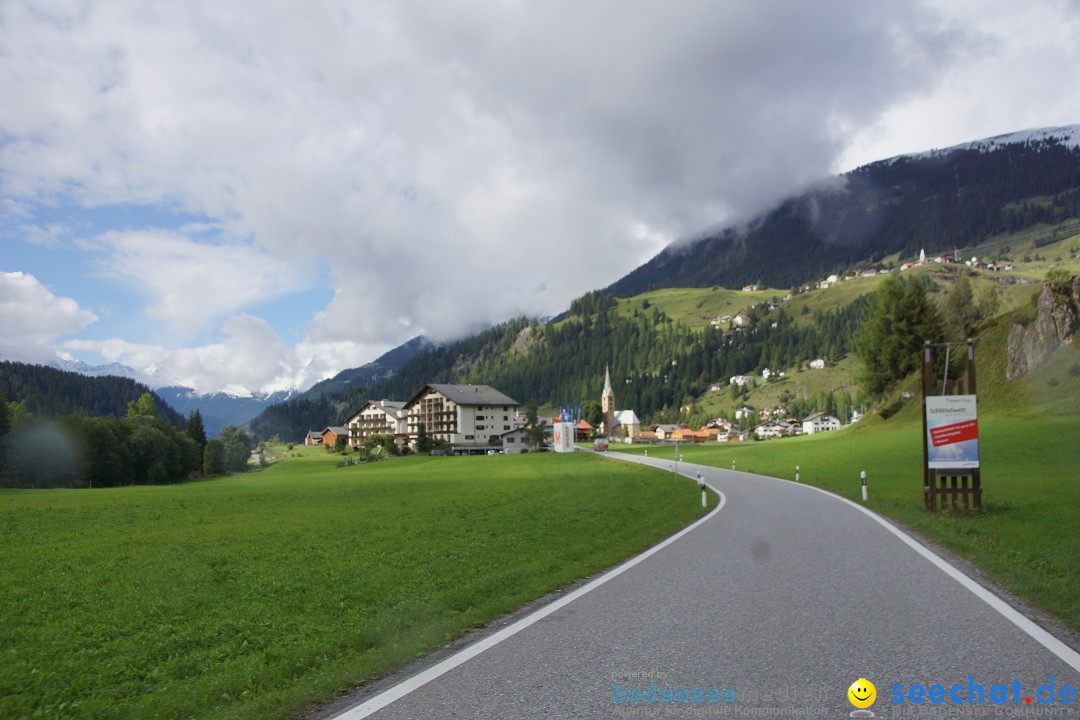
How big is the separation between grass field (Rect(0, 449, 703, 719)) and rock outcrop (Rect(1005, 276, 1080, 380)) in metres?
58.6

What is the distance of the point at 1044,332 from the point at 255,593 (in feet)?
253

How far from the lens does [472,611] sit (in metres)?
9.57

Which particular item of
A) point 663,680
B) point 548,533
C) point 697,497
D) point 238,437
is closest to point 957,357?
point 697,497

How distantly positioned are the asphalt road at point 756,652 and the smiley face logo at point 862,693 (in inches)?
2.7

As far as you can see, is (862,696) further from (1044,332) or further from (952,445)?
(1044,332)

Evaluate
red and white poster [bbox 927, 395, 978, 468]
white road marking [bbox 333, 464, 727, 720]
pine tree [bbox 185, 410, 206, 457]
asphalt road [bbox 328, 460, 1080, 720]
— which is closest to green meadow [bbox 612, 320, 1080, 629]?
asphalt road [bbox 328, 460, 1080, 720]

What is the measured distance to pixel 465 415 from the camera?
484 feet

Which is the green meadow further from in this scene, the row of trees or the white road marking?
the row of trees

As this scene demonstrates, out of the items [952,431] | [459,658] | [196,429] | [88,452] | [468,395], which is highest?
[468,395]

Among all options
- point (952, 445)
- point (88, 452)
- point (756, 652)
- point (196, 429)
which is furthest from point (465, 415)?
point (756, 652)

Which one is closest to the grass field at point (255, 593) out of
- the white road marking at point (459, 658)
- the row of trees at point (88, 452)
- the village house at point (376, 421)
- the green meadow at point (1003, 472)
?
the white road marking at point (459, 658)

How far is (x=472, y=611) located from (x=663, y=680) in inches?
154

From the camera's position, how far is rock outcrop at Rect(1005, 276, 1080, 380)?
6700 cm

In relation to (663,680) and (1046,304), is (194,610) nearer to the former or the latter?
(663,680)
